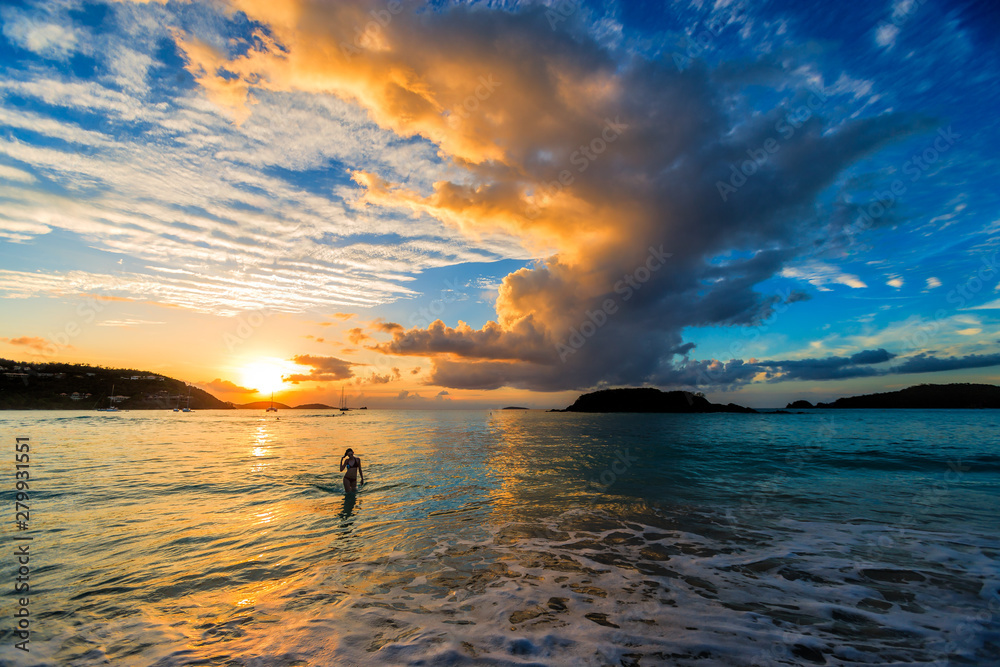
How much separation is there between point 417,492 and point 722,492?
58.4ft

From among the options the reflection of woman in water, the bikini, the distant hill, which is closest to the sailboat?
the distant hill

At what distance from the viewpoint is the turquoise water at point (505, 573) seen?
7129 millimetres

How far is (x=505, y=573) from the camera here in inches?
414

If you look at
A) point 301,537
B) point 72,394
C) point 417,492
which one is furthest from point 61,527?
point 72,394

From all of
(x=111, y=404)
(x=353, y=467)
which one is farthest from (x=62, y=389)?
(x=353, y=467)

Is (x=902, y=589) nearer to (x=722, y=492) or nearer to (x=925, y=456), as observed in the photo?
(x=722, y=492)

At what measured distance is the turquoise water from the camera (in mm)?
7129

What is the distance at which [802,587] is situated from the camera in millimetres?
9750
